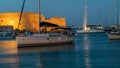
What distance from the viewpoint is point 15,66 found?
80.5ft

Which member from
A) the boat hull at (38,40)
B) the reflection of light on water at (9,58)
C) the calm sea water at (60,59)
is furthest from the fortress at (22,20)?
the calm sea water at (60,59)

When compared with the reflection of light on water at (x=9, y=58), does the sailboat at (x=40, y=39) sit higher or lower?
higher

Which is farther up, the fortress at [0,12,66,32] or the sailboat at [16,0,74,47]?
the fortress at [0,12,66,32]

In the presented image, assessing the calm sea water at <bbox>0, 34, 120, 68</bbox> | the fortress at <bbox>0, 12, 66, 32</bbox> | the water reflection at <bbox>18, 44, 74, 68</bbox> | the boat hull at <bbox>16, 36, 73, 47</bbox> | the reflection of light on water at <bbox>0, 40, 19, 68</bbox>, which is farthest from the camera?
the fortress at <bbox>0, 12, 66, 32</bbox>

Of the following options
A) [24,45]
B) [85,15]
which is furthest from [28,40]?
[85,15]

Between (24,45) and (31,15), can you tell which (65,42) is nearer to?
(24,45)

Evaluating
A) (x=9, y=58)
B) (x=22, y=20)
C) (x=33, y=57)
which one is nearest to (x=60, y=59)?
(x=33, y=57)

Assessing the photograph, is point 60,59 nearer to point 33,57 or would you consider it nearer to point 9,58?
point 33,57

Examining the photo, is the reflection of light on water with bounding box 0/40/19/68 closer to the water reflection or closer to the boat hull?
the water reflection

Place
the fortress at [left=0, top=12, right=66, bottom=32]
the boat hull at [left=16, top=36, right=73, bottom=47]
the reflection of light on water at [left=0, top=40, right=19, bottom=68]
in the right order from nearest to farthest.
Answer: the reflection of light on water at [left=0, top=40, right=19, bottom=68] → the boat hull at [left=16, top=36, right=73, bottom=47] → the fortress at [left=0, top=12, right=66, bottom=32]

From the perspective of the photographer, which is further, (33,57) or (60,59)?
(33,57)

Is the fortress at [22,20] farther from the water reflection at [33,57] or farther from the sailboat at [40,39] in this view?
the water reflection at [33,57]

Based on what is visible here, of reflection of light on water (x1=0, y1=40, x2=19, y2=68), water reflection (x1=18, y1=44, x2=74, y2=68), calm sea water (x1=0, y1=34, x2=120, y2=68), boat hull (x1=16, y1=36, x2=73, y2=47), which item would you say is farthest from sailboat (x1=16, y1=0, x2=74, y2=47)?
water reflection (x1=18, y1=44, x2=74, y2=68)

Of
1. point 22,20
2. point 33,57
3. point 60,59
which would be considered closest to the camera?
point 60,59
